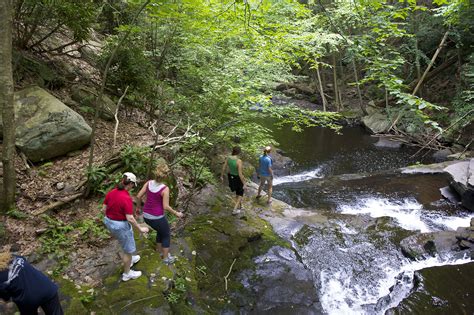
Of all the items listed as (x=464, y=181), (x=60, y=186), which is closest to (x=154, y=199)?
(x=60, y=186)

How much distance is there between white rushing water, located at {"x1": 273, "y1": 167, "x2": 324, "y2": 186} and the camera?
14.1 metres

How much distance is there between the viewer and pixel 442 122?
62.4 ft

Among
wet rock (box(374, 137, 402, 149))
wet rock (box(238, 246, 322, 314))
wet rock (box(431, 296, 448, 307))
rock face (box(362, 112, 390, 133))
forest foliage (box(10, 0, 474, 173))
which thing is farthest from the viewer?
rock face (box(362, 112, 390, 133))

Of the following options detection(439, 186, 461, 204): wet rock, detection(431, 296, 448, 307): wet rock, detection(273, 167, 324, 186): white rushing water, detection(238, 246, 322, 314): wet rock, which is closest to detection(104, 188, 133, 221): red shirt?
detection(238, 246, 322, 314): wet rock

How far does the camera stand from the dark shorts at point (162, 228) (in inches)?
206

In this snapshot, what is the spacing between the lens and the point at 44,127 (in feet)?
A: 22.5

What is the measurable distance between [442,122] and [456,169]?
847 centimetres

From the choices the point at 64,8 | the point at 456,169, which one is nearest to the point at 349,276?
the point at 456,169

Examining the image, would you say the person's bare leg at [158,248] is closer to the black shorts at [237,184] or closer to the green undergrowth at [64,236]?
the green undergrowth at [64,236]

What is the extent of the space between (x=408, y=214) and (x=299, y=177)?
517 centimetres

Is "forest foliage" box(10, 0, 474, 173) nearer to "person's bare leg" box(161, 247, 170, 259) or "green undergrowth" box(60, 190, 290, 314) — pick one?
"green undergrowth" box(60, 190, 290, 314)

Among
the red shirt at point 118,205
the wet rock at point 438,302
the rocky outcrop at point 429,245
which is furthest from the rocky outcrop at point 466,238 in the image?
the red shirt at point 118,205

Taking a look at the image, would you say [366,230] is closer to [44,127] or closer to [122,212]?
[122,212]

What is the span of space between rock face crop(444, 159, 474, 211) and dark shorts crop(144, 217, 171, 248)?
33.6 feet
